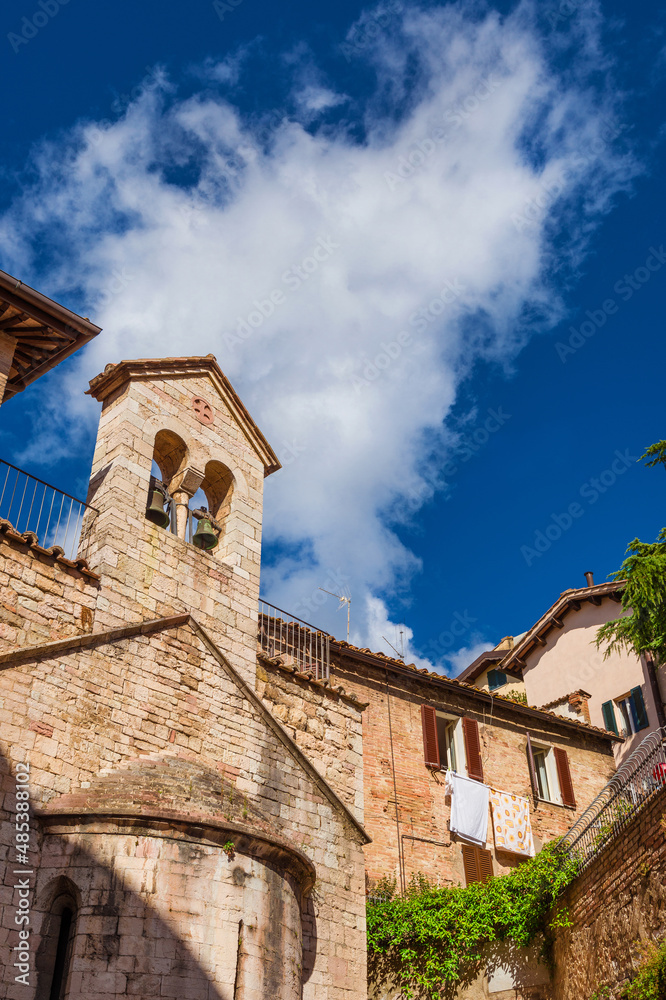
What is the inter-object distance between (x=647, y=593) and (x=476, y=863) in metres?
6.60

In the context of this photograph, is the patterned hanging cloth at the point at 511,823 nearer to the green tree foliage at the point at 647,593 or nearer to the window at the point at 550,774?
the window at the point at 550,774

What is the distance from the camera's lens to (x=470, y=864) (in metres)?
18.7

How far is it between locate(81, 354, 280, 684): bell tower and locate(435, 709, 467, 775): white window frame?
812 centimetres

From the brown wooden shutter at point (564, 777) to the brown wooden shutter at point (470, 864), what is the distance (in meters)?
3.67

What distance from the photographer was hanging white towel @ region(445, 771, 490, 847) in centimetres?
1878

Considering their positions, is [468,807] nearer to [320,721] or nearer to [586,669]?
[320,721]

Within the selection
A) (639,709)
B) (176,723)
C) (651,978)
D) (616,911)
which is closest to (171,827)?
(176,723)

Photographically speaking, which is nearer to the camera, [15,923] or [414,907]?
[15,923]

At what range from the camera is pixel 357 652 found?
19.2 m

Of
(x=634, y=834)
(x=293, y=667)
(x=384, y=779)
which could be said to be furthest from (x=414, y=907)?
(x=293, y=667)

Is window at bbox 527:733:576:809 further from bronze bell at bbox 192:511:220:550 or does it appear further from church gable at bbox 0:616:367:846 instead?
bronze bell at bbox 192:511:220:550

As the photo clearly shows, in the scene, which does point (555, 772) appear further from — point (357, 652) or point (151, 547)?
point (151, 547)

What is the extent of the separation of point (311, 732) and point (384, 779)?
16.4ft

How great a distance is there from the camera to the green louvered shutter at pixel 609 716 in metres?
24.4
